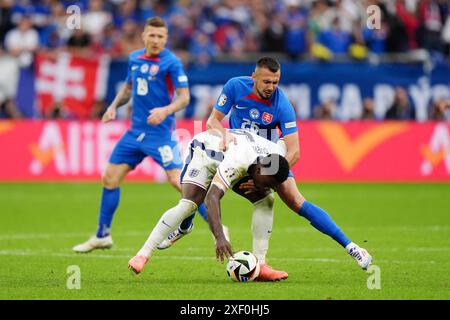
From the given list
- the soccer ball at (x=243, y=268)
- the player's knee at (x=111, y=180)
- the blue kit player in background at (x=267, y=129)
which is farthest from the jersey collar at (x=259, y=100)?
the player's knee at (x=111, y=180)

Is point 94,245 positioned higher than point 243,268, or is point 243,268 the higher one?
point 243,268

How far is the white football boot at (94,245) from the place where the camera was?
12.0 m

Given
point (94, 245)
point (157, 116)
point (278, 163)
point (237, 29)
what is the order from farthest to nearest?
point (237, 29) → point (94, 245) → point (157, 116) → point (278, 163)

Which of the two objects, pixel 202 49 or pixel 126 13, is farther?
pixel 126 13

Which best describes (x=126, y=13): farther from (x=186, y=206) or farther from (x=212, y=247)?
(x=186, y=206)

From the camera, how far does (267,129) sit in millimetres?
10148

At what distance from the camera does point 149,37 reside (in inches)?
481

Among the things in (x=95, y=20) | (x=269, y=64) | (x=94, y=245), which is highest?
(x=269, y=64)

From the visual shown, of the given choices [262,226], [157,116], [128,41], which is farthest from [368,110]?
[262,226]

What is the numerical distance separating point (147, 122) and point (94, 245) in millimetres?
1672

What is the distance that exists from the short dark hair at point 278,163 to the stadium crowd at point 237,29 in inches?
557

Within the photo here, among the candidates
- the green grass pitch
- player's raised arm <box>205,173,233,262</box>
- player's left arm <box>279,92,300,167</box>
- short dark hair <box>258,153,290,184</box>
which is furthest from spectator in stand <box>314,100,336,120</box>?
player's raised arm <box>205,173,233,262</box>

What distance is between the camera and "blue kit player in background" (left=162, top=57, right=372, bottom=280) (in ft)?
31.2

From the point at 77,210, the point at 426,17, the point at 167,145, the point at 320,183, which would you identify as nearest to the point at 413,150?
the point at 320,183
